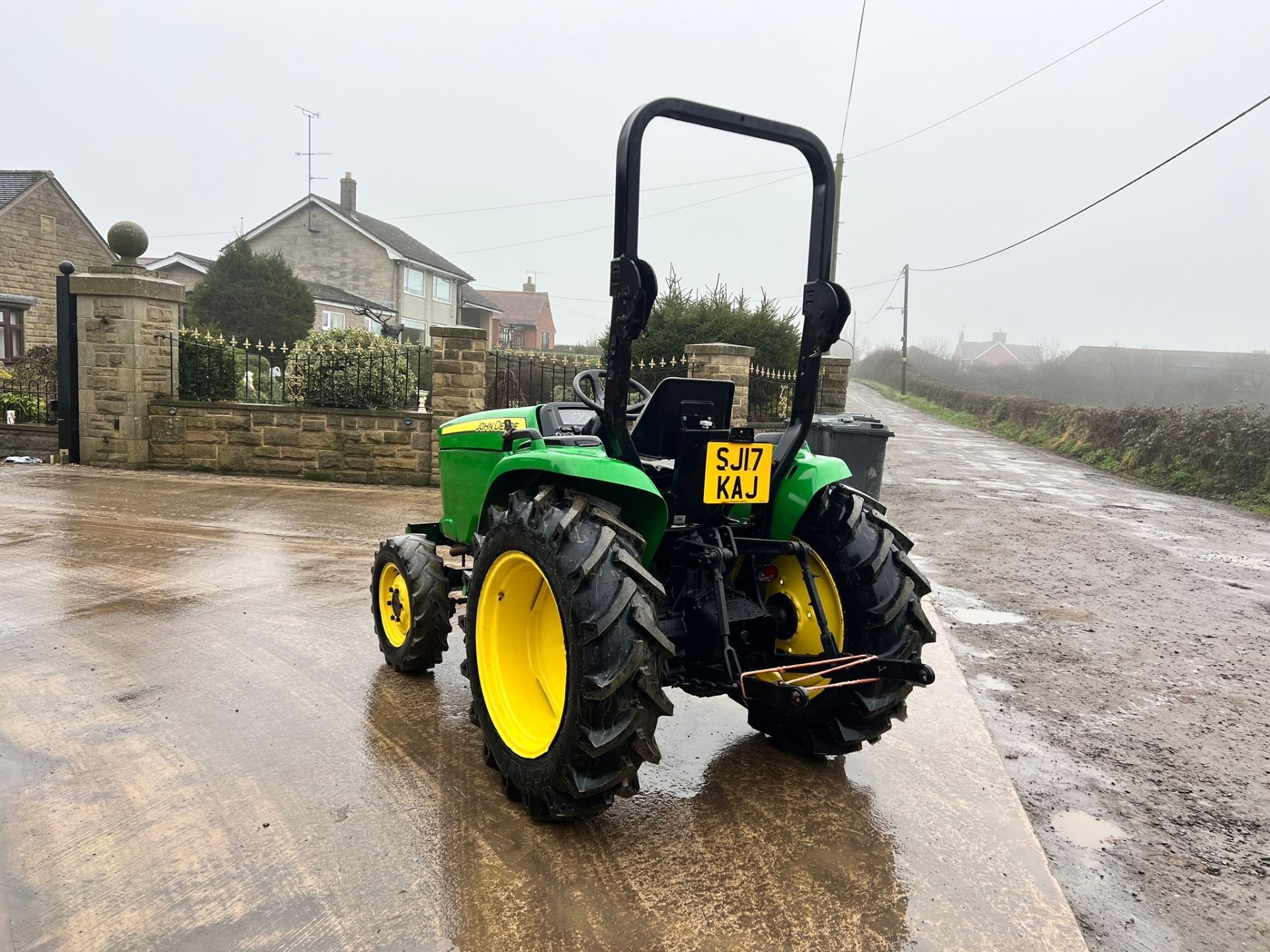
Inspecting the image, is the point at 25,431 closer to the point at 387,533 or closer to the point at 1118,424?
the point at 387,533

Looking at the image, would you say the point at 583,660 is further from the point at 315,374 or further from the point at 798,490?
the point at 315,374

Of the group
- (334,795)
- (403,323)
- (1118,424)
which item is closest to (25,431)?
(334,795)

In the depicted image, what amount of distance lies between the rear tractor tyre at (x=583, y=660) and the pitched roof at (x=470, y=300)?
1620 inches

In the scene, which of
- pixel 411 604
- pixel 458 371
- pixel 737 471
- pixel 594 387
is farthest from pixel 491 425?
pixel 458 371

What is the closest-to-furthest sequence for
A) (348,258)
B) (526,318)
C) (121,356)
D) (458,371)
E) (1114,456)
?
(458,371) < (121,356) < (1114,456) < (348,258) < (526,318)

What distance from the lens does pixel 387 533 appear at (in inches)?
311

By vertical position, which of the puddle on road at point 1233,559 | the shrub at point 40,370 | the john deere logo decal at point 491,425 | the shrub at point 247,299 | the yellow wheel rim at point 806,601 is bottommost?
the puddle on road at point 1233,559

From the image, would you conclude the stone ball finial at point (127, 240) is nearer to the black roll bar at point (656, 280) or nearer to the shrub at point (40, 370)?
the shrub at point (40, 370)

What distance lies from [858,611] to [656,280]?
4.93 feet

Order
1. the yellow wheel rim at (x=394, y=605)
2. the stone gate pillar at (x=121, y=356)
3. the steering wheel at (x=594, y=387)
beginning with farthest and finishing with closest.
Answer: the stone gate pillar at (x=121, y=356)
the yellow wheel rim at (x=394, y=605)
the steering wheel at (x=594, y=387)

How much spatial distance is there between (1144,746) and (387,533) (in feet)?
20.0

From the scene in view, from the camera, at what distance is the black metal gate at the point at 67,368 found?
11094 millimetres

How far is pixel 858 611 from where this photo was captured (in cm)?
333

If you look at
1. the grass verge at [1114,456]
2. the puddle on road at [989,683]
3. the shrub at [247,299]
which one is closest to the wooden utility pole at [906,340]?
the grass verge at [1114,456]
